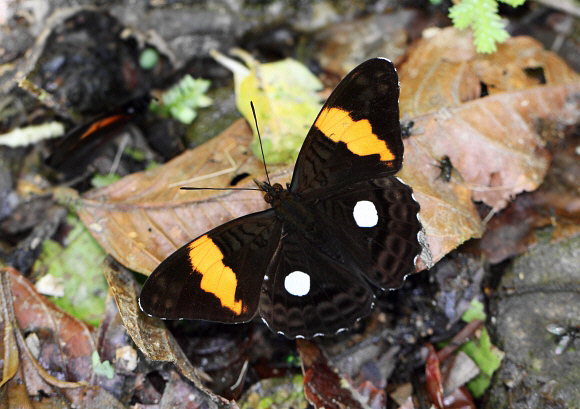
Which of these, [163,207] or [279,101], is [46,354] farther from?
[279,101]

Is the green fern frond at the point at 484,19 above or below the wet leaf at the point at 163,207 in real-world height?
above

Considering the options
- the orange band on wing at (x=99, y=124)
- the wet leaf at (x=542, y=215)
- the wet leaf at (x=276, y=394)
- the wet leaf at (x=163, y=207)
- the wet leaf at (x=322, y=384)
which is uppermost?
the orange band on wing at (x=99, y=124)

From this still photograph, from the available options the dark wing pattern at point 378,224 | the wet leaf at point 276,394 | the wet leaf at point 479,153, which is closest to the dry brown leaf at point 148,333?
the wet leaf at point 276,394

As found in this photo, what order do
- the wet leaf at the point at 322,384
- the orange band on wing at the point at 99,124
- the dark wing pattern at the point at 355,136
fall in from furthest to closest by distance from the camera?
the orange band on wing at the point at 99,124 → the wet leaf at the point at 322,384 → the dark wing pattern at the point at 355,136

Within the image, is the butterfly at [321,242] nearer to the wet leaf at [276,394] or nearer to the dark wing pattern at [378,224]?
the dark wing pattern at [378,224]

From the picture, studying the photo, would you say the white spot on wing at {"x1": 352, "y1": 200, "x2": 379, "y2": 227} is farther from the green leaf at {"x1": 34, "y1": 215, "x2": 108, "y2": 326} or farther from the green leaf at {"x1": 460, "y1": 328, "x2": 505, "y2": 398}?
the green leaf at {"x1": 34, "y1": 215, "x2": 108, "y2": 326}

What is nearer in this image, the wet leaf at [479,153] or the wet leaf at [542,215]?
the wet leaf at [479,153]

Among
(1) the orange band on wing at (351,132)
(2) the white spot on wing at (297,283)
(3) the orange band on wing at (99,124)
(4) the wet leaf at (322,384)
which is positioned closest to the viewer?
(1) the orange band on wing at (351,132)
